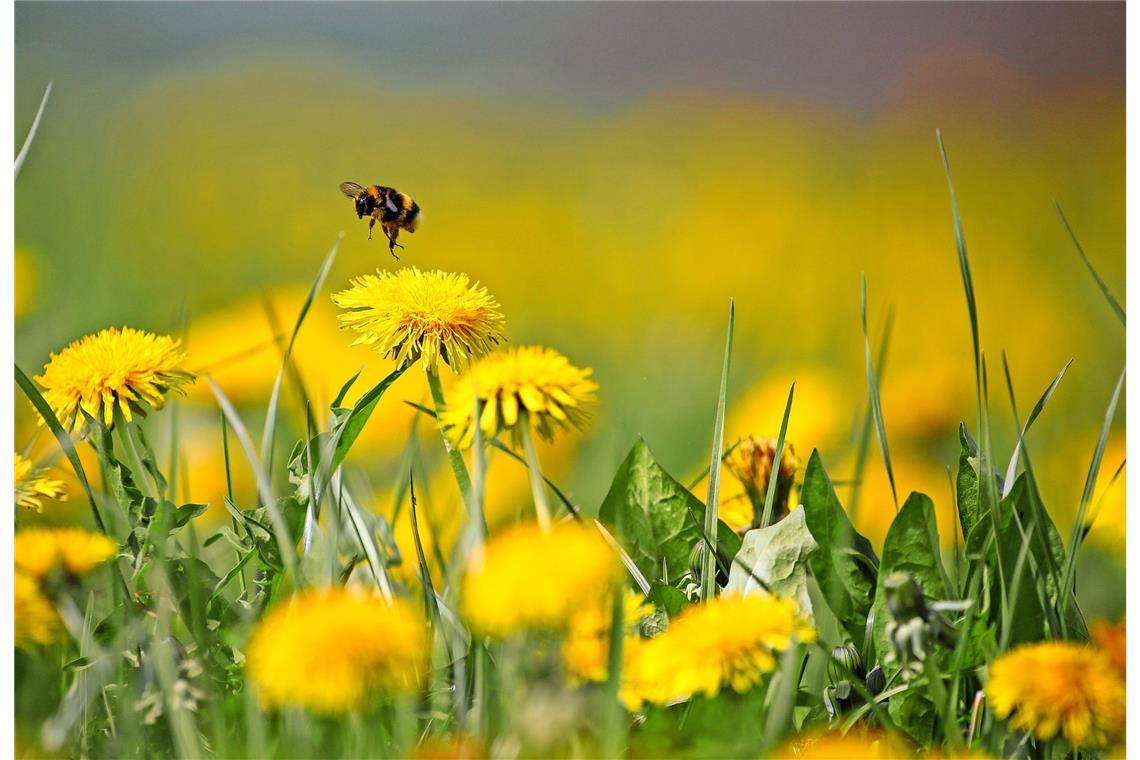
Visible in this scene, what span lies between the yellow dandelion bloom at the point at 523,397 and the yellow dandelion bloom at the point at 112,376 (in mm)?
174

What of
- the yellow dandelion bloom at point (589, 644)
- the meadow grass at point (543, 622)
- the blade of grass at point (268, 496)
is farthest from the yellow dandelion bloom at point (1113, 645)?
the blade of grass at point (268, 496)

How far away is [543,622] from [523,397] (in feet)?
0.42

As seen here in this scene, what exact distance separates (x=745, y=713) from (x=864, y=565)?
14cm

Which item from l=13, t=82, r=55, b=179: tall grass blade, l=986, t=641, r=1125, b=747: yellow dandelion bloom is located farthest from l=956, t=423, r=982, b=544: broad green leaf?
l=13, t=82, r=55, b=179: tall grass blade

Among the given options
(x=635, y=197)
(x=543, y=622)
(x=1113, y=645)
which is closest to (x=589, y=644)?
(x=543, y=622)

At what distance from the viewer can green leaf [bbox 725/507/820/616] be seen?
60cm

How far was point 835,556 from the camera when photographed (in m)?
0.63

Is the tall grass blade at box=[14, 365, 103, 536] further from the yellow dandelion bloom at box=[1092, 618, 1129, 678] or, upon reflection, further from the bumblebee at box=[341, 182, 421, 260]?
the yellow dandelion bloom at box=[1092, 618, 1129, 678]

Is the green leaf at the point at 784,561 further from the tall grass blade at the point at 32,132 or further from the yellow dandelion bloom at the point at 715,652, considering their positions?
the tall grass blade at the point at 32,132

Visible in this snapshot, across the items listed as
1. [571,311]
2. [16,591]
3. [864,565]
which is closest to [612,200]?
[571,311]

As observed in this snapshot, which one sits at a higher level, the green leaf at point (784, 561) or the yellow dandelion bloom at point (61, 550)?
the green leaf at point (784, 561)

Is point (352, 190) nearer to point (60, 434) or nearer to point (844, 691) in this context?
point (60, 434)

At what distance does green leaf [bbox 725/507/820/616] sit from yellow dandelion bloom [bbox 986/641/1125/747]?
100mm

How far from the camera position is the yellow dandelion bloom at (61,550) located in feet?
2.11
